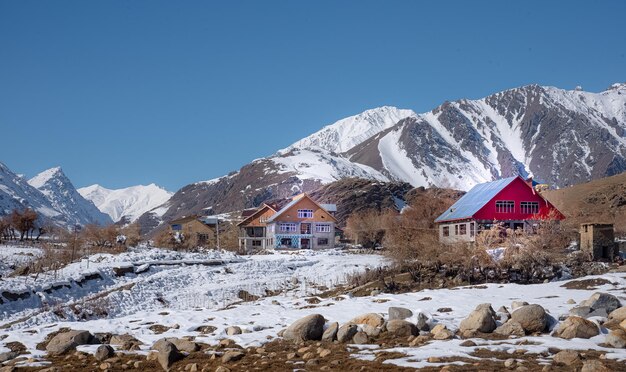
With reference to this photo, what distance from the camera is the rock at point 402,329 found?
16.8 m

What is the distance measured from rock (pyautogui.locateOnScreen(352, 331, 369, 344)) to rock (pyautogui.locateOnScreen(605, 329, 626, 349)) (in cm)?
590

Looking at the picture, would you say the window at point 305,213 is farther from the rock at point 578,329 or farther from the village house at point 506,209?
the rock at point 578,329

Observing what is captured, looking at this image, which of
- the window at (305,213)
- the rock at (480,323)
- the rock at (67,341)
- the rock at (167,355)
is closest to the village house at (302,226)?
the window at (305,213)

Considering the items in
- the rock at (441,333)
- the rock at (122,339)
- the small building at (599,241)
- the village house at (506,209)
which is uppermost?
the village house at (506,209)

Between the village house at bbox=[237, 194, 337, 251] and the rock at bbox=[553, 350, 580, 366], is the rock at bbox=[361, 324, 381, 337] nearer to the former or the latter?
the rock at bbox=[553, 350, 580, 366]

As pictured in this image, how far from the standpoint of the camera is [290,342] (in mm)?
17031

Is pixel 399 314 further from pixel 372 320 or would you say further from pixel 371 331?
pixel 371 331

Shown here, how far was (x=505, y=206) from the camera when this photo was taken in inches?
2291

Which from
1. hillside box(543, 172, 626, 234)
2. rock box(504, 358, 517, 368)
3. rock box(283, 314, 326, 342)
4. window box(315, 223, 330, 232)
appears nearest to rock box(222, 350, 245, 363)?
rock box(283, 314, 326, 342)

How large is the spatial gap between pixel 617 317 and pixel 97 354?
14127 millimetres

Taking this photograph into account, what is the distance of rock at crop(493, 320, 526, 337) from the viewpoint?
53.1 ft

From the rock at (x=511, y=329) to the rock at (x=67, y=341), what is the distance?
11.8 m

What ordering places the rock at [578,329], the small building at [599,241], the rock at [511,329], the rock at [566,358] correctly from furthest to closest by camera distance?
the small building at [599,241], the rock at [511,329], the rock at [578,329], the rock at [566,358]

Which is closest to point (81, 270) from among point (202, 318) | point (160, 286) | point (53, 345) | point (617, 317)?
point (160, 286)
